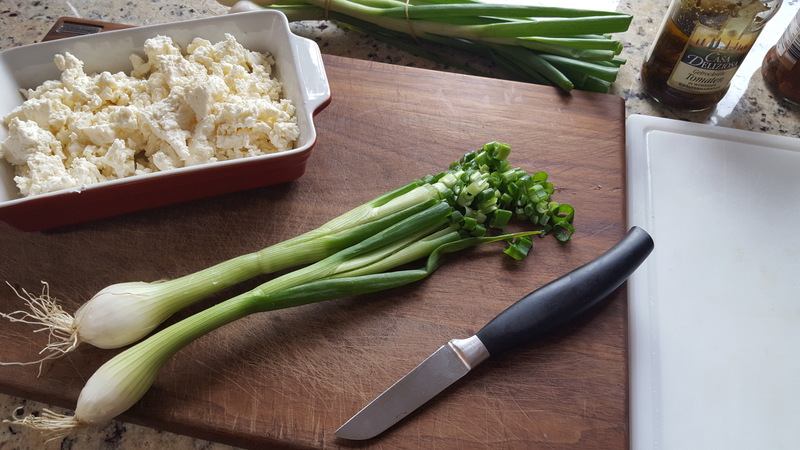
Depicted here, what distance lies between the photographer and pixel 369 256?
120 cm

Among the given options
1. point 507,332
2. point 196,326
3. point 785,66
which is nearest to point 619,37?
point 785,66

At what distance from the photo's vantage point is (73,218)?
1202mm

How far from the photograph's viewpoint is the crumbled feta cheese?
116 centimetres

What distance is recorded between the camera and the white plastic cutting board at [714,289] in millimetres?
1152

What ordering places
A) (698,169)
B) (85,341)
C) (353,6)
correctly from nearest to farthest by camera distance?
(85,341)
(698,169)
(353,6)

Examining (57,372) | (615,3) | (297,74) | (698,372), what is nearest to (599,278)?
(698,372)

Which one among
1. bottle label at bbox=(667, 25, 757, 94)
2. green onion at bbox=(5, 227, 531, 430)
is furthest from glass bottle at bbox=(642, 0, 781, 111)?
green onion at bbox=(5, 227, 531, 430)

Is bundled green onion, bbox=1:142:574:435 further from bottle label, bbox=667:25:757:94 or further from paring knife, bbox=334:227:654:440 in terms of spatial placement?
bottle label, bbox=667:25:757:94

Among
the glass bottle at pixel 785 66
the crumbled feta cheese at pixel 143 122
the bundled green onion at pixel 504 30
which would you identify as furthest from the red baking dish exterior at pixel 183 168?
the glass bottle at pixel 785 66

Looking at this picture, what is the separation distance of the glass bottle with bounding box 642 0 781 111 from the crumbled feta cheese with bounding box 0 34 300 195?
981mm

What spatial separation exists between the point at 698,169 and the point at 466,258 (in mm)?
685

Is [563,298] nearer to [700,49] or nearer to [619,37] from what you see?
[700,49]

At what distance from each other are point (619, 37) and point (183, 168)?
4.68ft

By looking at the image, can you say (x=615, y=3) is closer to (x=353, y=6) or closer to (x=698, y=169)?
(x=698, y=169)
